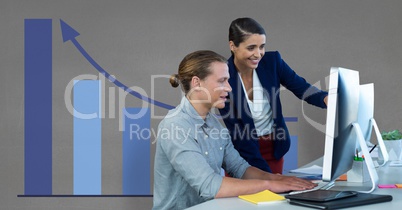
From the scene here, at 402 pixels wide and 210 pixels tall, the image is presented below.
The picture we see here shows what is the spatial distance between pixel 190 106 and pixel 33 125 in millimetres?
1892

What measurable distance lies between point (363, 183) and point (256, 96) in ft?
2.37

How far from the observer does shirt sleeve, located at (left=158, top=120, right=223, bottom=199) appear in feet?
5.65

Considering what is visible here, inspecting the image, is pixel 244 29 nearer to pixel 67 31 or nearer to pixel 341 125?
pixel 341 125

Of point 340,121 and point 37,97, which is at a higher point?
point 37,97

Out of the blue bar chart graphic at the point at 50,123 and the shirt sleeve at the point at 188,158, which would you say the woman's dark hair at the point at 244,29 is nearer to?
the shirt sleeve at the point at 188,158

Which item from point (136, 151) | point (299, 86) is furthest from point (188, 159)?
Answer: point (136, 151)

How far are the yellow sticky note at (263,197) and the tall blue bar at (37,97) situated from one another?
2.17m

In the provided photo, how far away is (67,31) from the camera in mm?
3475

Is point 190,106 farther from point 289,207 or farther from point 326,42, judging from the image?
point 326,42

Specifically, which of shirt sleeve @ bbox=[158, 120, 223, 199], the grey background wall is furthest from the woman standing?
the grey background wall

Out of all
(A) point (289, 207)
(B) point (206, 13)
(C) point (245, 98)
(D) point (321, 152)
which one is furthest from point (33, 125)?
(A) point (289, 207)

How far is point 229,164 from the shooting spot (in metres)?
2.16

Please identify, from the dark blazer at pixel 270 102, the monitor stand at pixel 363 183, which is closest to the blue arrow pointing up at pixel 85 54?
the dark blazer at pixel 270 102

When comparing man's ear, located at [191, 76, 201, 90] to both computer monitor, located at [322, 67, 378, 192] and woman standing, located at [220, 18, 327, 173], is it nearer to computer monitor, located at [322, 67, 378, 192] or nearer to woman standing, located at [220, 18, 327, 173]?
woman standing, located at [220, 18, 327, 173]
